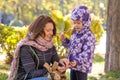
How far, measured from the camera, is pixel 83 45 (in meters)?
4.62

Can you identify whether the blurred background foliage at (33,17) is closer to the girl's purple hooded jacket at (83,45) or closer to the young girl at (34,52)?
the girl's purple hooded jacket at (83,45)

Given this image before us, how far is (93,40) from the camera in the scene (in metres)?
4.67

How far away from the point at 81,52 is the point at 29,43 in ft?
3.42

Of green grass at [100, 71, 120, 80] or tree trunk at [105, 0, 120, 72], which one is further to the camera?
tree trunk at [105, 0, 120, 72]

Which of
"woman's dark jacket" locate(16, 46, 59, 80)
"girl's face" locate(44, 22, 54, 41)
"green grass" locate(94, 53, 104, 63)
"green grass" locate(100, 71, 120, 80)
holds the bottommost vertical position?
"green grass" locate(100, 71, 120, 80)

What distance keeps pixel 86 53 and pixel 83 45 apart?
11cm

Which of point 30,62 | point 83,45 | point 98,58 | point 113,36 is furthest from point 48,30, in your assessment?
point 98,58

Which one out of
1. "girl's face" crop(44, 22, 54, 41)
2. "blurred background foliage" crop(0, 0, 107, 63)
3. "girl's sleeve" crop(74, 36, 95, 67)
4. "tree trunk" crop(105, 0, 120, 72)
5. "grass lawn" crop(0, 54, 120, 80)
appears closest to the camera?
"girl's face" crop(44, 22, 54, 41)

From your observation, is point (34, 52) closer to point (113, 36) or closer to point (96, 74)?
point (113, 36)

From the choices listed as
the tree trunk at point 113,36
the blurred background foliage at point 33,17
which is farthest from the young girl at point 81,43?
the tree trunk at point 113,36

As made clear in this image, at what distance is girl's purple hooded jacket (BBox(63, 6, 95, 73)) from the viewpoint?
4613mm

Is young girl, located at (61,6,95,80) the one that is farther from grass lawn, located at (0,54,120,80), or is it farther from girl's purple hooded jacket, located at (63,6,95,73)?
grass lawn, located at (0,54,120,80)

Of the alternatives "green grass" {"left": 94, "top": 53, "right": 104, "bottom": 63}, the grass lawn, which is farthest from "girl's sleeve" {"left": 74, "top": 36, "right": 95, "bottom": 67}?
"green grass" {"left": 94, "top": 53, "right": 104, "bottom": 63}

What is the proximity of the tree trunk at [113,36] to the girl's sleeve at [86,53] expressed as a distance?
4803 mm
